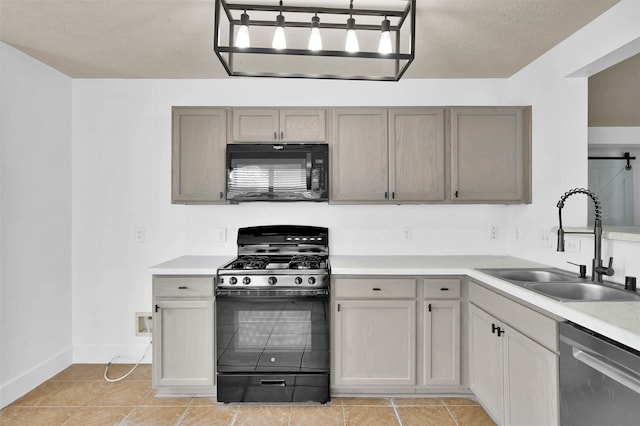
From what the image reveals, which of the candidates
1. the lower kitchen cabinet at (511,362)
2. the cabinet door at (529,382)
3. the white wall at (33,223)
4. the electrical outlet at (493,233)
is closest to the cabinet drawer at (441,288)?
the lower kitchen cabinet at (511,362)

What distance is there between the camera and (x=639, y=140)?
2.98m

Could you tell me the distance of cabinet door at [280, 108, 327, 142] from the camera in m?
2.87

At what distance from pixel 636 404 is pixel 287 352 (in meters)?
1.82

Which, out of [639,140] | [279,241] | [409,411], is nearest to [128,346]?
[279,241]

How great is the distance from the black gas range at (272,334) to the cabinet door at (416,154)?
987 mm

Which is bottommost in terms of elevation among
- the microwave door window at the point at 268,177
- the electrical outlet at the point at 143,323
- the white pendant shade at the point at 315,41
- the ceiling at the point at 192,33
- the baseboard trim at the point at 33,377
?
the baseboard trim at the point at 33,377

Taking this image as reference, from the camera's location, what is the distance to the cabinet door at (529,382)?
5.49ft

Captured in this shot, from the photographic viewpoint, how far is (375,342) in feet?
8.30

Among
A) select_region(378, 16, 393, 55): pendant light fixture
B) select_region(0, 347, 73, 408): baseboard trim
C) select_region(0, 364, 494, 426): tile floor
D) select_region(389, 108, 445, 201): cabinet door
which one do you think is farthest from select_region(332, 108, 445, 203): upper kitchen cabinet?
select_region(0, 347, 73, 408): baseboard trim

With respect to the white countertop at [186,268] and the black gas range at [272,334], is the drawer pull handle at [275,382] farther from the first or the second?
the white countertop at [186,268]

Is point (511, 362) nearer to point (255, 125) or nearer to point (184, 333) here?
point (184, 333)

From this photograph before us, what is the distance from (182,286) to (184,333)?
1.07 feet

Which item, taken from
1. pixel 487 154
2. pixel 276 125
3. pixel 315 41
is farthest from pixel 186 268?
pixel 487 154

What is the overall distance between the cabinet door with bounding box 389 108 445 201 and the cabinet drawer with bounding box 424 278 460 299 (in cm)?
67
